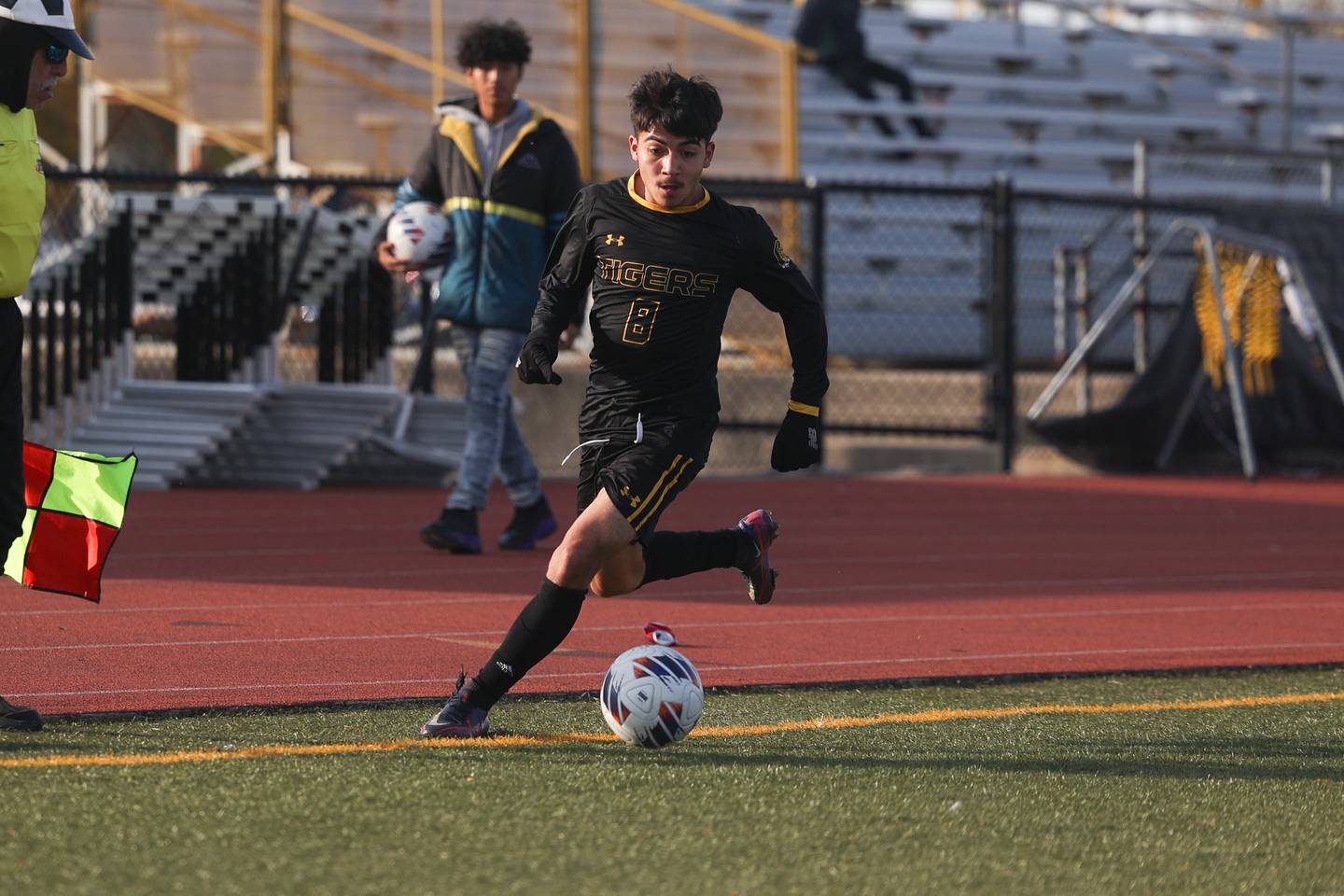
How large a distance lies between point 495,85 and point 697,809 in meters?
5.12

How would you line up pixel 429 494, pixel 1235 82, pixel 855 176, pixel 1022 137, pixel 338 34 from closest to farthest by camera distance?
→ pixel 429 494 → pixel 338 34 → pixel 855 176 → pixel 1022 137 → pixel 1235 82

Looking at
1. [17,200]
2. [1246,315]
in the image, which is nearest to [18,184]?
[17,200]

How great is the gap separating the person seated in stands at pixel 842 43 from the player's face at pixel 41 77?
15.6 m

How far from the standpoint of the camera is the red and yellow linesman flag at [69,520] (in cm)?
508

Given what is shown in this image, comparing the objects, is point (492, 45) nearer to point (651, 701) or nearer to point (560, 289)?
point (560, 289)

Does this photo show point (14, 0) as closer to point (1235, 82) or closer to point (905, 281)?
point (905, 281)

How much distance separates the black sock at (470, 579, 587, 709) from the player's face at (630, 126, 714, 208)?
3.45ft

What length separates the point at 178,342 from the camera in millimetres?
12445

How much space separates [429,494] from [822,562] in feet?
12.1

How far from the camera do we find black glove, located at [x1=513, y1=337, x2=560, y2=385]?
4906mm

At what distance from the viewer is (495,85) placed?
8484 millimetres

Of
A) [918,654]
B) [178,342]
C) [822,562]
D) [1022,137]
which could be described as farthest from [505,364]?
[1022,137]

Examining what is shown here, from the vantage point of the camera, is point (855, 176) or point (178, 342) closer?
point (178, 342)

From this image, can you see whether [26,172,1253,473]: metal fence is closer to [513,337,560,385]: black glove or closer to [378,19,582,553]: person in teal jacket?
[378,19,582,553]: person in teal jacket
